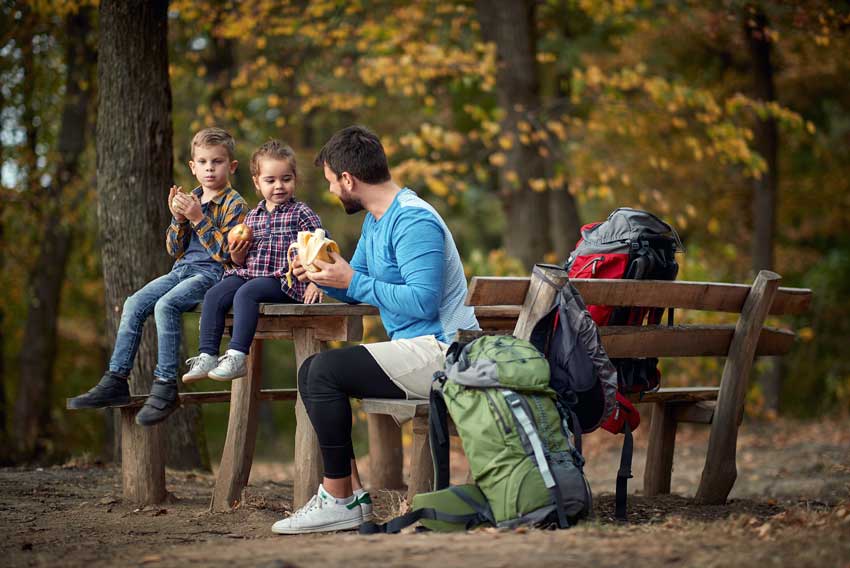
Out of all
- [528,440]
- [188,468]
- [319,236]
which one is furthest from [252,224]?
[188,468]

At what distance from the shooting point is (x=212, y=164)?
215 inches

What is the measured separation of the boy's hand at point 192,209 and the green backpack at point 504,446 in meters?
1.68

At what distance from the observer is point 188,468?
7.37m

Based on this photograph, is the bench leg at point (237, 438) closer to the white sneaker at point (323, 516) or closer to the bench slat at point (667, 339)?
the white sneaker at point (323, 516)

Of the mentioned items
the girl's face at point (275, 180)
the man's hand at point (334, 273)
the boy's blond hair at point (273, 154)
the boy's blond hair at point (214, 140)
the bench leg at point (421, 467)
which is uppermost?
the boy's blond hair at point (214, 140)

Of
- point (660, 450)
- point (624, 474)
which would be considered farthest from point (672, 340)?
point (660, 450)

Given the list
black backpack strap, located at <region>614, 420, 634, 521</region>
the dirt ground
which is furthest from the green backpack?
black backpack strap, located at <region>614, 420, 634, 521</region>

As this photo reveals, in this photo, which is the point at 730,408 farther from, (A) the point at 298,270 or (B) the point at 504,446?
(A) the point at 298,270

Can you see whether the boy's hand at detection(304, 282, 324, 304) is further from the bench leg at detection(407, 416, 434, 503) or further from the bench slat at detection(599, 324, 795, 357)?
the bench slat at detection(599, 324, 795, 357)

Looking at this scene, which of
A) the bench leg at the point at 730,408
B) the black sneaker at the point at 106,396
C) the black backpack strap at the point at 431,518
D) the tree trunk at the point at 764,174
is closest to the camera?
the black backpack strap at the point at 431,518

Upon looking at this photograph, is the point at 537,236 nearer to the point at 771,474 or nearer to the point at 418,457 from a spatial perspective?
the point at 771,474

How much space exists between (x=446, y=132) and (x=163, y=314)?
7.58 meters

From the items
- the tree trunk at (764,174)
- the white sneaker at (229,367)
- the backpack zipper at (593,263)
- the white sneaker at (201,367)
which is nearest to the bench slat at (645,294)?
the backpack zipper at (593,263)

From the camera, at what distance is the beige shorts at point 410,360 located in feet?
15.2
